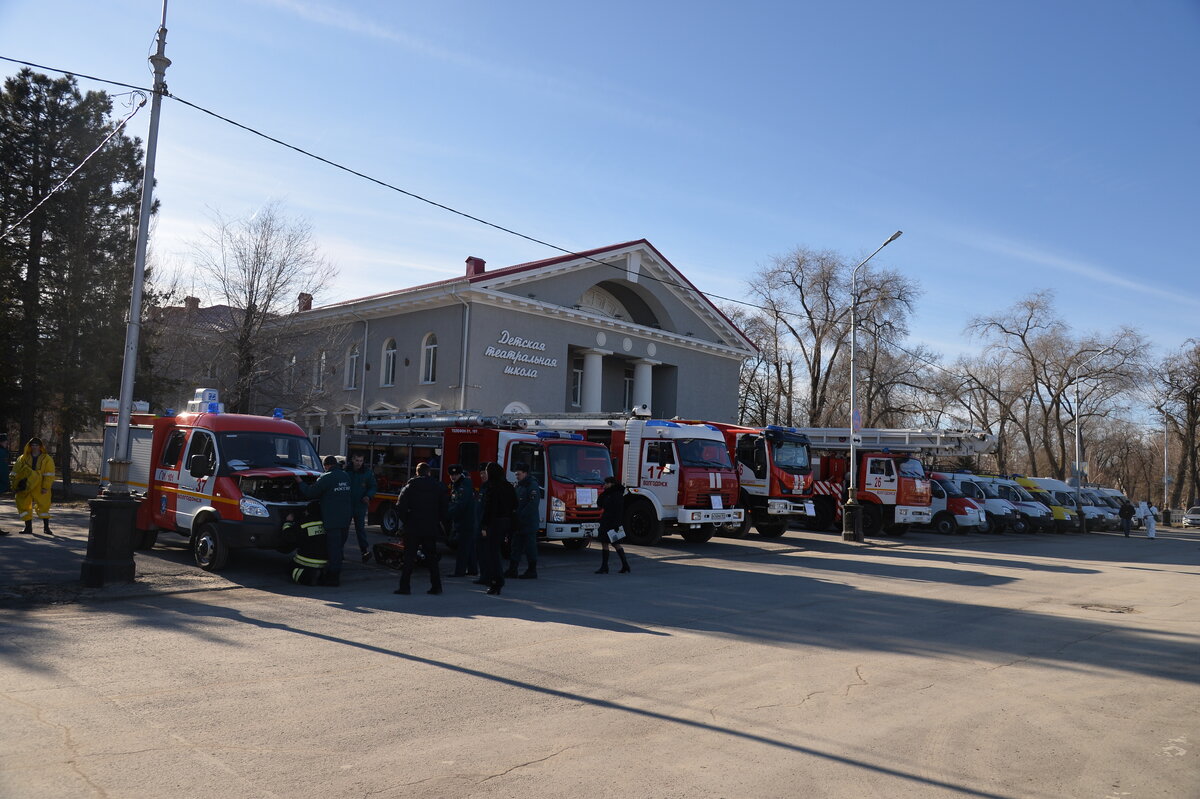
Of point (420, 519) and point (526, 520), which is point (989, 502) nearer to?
point (526, 520)

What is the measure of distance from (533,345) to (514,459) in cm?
1473

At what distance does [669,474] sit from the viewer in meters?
20.1

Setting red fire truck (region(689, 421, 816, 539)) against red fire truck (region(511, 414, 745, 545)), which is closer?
red fire truck (region(511, 414, 745, 545))

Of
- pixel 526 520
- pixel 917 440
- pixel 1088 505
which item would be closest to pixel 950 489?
pixel 917 440

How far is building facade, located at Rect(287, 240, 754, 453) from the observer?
30703mm

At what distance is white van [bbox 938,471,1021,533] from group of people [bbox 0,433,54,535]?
95.7 ft

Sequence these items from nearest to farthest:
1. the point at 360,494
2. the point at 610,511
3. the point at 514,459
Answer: the point at 610,511 → the point at 360,494 → the point at 514,459

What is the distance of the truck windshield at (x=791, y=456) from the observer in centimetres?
2385

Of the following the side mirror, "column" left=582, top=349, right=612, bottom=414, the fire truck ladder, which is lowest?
the side mirror

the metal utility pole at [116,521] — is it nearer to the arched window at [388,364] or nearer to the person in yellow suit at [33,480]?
the person in yellow suit at [33,480]

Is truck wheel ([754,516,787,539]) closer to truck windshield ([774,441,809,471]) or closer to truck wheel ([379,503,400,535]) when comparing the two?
truck windshield ([774,441,809,471])

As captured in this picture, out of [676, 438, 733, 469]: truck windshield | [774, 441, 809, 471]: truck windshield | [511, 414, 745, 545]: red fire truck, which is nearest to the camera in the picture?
[511, 414, 745, 545]: red fire truck

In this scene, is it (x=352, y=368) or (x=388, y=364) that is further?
(x=352, y=368)

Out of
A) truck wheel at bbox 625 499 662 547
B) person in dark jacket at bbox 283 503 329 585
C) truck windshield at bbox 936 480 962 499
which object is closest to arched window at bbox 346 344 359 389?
truck wheel at bbox 625 499 662 547
